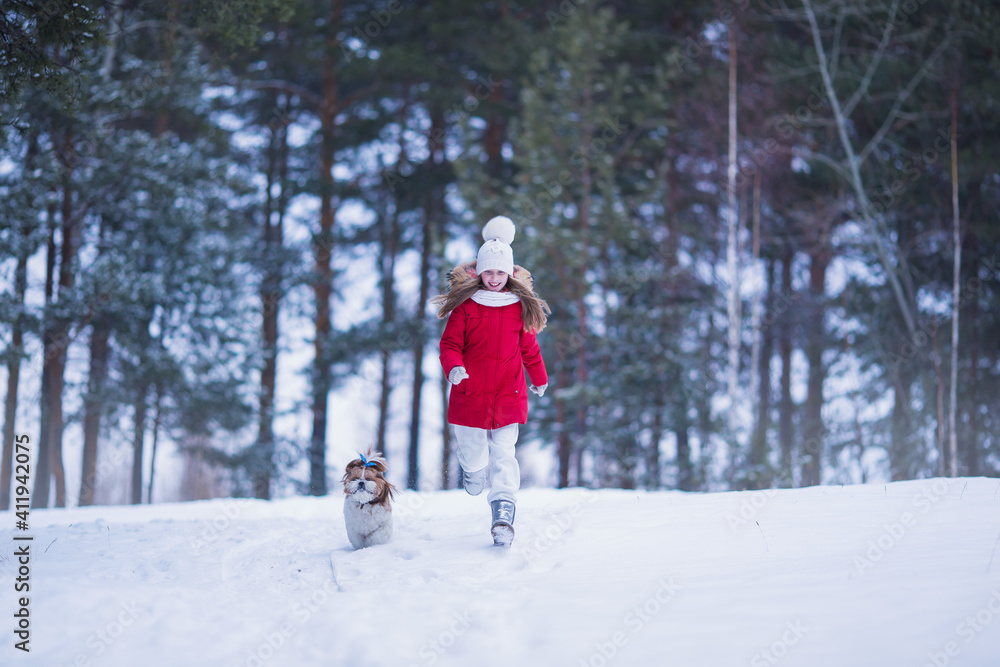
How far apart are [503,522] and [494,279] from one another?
154cm

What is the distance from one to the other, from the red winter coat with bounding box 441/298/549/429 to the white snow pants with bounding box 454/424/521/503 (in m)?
0.09

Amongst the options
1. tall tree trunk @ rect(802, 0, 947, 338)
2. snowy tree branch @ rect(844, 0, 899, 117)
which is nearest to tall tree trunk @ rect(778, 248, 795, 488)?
tall tree trunk @ rect(802, 0, 947, 338)

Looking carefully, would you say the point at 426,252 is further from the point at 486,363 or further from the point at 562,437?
the point at 486,363

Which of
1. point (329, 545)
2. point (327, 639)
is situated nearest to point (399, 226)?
point (329, 545)

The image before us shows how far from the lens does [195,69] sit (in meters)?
12.0

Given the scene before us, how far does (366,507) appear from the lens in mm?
4688

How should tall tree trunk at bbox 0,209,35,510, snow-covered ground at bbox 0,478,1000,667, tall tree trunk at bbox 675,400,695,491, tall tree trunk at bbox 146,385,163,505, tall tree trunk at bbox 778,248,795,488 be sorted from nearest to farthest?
snow-covered ground at bbox 0,478,1000,667 < tall tree trunk at bbox 0,209,35,510 < tall tree trunk at bbox 675,400,695,491 < tall tree trunk at bbox 146,385,163,505 < tall tree trunk at bbox 778,248,795,488

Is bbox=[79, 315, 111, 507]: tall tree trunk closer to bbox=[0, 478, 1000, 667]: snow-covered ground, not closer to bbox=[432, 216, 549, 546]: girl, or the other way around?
bbox=[0, 478, 1000, 667]: snow-covered ground

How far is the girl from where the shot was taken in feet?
14.7

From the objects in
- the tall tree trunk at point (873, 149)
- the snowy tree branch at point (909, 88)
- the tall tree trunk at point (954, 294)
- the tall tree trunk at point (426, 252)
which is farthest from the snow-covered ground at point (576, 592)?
the tall tree trunk at point (426, 252)

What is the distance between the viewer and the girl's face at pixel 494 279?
463 centimetres

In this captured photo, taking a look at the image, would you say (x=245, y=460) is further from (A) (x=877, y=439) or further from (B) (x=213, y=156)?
(A) (x=877, y=439)

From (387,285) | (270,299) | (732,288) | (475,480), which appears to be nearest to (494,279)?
(475,480)

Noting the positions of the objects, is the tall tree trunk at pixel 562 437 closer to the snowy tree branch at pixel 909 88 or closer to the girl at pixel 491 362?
the snowy tree branch at pixel 909 88
